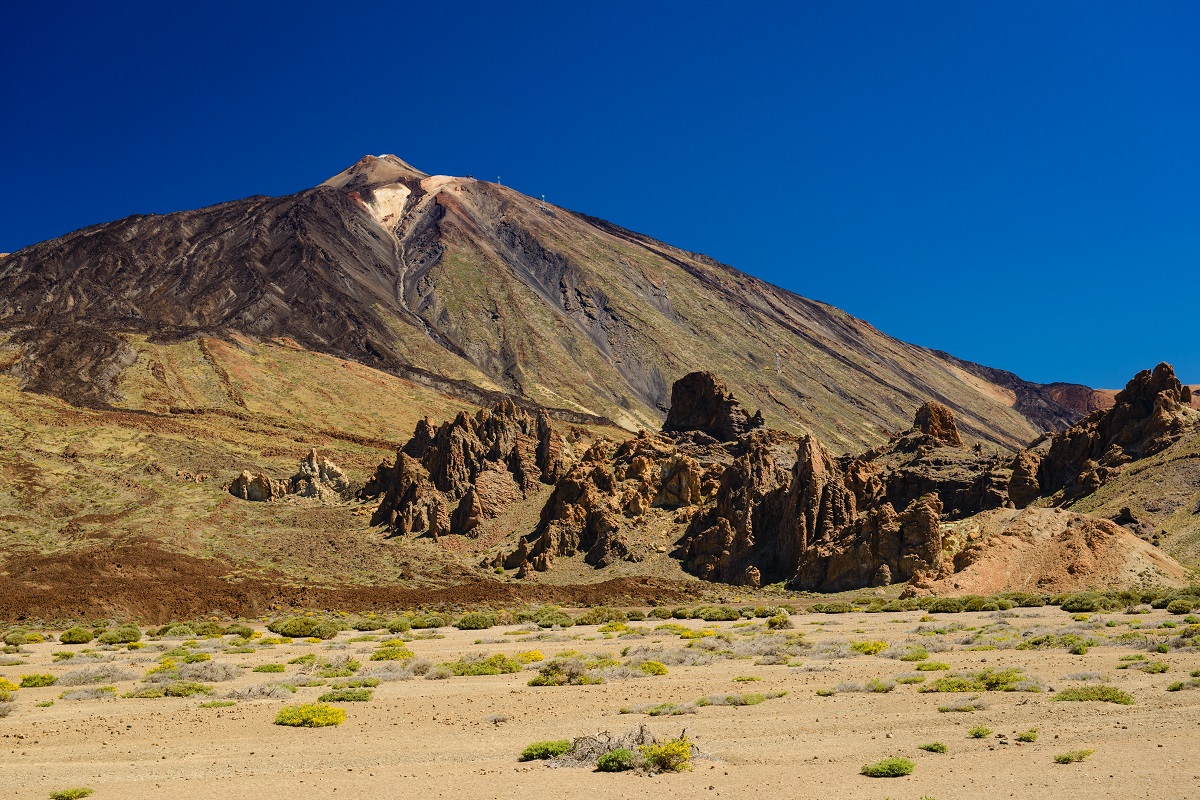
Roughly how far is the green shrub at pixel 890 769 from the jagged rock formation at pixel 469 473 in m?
59.3

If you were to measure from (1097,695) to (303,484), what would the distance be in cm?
7911

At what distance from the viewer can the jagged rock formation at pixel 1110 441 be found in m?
61.6

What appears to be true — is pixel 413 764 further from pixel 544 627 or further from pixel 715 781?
pixel 544 627

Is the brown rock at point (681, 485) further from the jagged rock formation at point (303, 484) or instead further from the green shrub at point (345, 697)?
the green shrub at point (345, 697)

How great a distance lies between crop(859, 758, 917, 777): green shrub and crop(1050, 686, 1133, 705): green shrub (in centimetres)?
618

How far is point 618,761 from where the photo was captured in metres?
14.4

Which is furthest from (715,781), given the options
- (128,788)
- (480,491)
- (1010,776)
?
(480,491)

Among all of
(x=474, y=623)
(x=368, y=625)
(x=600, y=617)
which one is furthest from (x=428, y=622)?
(x=600, y=617)

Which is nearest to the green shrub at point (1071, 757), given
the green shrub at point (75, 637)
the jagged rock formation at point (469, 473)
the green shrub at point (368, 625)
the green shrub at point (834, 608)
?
the green shrub at point (834, 608)

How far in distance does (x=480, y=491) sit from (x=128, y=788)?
59019 millimetres

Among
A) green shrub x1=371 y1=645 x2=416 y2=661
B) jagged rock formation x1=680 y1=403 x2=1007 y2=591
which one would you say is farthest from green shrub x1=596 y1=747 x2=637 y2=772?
jagged rock formation x1=680 y1=403 x2=1007 y2=591

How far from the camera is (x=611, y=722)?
18031mm

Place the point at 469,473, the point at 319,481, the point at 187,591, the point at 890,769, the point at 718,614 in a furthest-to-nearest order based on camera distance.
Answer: the point at 319,481
the point at 469,473
the point at 187,591
the point at 718,614
the point at 890,769

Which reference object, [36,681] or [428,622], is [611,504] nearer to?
[428,622]
